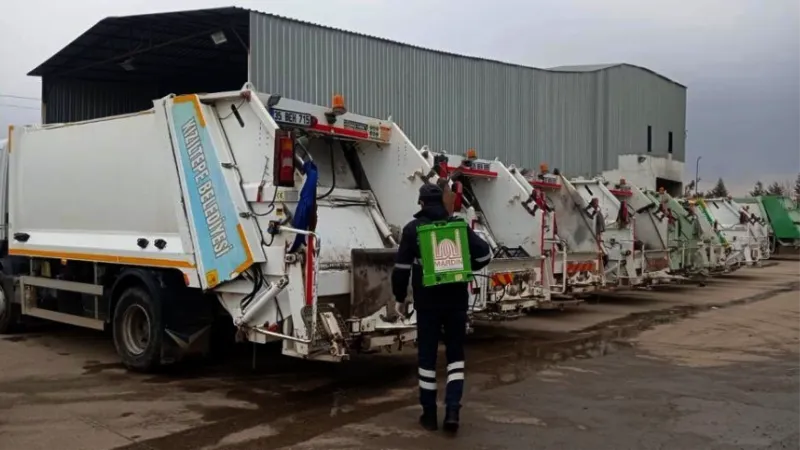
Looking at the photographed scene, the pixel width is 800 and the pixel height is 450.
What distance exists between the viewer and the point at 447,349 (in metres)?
5.12

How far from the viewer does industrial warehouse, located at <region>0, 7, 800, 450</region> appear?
511cm

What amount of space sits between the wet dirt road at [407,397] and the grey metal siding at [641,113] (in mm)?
20214

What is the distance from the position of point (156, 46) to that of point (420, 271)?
13.8 meters

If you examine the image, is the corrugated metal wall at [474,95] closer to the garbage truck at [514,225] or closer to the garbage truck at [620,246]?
the garbage truck at [514,225]

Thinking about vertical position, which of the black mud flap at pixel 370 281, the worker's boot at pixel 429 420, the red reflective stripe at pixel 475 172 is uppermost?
the red reflective stripe at pixel 475 172

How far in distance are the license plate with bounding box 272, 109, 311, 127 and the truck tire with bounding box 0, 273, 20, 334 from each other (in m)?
4.66

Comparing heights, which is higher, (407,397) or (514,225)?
(514,225)

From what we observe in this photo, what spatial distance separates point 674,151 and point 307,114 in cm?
3096

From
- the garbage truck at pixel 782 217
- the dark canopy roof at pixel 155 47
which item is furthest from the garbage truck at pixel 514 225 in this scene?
the garbage truck at pixel 782 217

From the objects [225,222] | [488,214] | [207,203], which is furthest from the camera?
[488,214]

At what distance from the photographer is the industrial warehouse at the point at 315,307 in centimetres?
511

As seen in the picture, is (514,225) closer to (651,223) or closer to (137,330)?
(137,330)

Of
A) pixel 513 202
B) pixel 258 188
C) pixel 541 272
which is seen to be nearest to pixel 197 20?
pixel 513 202

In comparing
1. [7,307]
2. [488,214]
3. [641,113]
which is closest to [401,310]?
[488,214]
